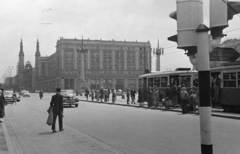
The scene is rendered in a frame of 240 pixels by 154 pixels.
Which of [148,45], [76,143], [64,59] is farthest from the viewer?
[148,45]

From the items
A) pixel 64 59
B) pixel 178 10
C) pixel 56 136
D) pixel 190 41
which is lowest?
pixel 56 136

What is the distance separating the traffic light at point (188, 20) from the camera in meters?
3.63

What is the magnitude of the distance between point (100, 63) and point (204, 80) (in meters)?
132

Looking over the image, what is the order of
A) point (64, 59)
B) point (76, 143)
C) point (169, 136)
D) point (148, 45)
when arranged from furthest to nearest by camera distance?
1. point (148, 45)
2. point (64, 59)
3. point (169, 136)
4. point (76, 143)

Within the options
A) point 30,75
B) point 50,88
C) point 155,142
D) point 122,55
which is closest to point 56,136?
point 155,142

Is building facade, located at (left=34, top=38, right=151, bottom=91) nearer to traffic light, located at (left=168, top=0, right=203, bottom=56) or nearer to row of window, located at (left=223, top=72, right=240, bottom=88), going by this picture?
row of window, located at (left=223, top=72, right=240, bottom=88)

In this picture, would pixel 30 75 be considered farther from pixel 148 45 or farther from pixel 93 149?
pixel 93 149

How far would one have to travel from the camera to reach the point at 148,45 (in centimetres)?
13812

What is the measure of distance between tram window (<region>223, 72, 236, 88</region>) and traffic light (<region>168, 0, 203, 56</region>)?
1770 cm

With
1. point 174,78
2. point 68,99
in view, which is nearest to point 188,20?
point 174,78

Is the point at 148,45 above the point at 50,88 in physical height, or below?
above

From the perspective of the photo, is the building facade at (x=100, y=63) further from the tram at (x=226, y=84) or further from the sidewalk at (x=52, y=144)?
the sidewalk at (x=52, y=144)

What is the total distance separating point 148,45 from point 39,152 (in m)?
132

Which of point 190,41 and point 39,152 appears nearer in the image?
point 190,41
